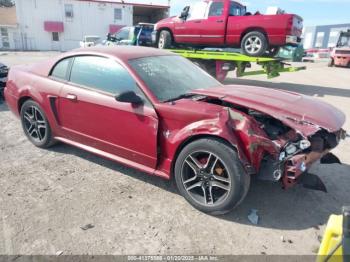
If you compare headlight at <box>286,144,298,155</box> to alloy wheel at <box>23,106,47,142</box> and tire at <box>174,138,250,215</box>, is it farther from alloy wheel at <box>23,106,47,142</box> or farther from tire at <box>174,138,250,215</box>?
alloy wheel at <box>23,106,47,142</box>

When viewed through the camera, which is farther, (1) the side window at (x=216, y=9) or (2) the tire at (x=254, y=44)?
(1) the side window at (x=216, y=9)

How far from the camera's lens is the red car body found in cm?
927

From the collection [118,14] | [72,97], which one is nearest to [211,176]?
[72,97]

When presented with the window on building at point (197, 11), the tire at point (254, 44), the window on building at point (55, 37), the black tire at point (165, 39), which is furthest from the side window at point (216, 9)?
the window on building at point (55, 37)

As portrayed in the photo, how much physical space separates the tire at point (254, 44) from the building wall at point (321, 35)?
85063 millimetres

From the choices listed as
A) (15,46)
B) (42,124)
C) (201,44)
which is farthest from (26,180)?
(15,46)

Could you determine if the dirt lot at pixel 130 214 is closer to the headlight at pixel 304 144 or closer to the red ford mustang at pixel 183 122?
the red ford mustang at pixel 183 122

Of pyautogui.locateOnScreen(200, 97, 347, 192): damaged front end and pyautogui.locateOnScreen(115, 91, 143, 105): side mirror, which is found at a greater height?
pyautogui.locateOnScreen(115, 91, 143, 105): side mirror

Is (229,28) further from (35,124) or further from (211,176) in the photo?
(211,176)

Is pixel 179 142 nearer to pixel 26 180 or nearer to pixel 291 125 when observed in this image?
pixel 291 125

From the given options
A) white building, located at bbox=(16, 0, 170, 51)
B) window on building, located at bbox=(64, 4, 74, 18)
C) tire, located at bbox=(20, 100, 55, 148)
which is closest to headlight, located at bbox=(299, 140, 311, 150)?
tire, located at bbox=(20, 100, 55, 148)

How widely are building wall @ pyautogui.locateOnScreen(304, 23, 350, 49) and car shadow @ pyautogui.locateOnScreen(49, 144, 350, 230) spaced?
301 ft

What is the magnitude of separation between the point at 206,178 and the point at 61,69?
2499 millimetres

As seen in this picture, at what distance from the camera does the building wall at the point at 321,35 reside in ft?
283
